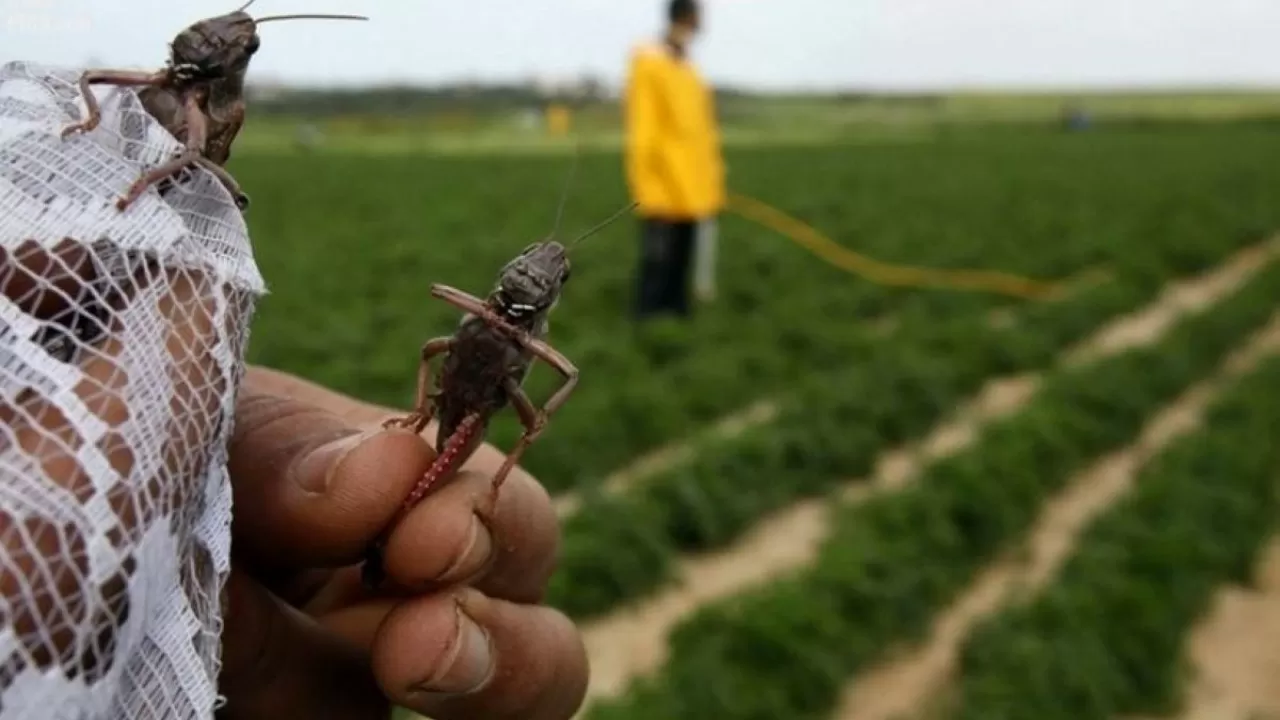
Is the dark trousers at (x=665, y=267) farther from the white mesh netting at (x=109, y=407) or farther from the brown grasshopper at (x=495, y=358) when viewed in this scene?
the white mesh netting at (x=109, y=407)

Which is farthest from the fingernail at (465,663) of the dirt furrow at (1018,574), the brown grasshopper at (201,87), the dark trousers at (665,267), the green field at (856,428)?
the dark trousers at (665,267)

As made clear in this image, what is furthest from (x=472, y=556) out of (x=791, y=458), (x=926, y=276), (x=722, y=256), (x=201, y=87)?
(x=722, y=256)

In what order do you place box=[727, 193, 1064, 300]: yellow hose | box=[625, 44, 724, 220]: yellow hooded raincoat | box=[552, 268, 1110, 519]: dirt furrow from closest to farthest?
box=[552, 268, 1110, 519]: dirt furrow
box=[625, 44, 724, 220]: yellow hooded raincoat
box=[727, 193, 1064, 300]: yellow hose

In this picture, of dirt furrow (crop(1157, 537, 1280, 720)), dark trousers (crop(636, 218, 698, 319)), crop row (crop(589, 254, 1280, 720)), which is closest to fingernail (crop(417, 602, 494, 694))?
crop row (crop(589, 254, 1280, 720))

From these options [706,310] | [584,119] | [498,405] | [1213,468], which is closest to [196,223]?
[498,405]

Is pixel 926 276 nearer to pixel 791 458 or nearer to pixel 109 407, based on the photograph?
pixel 791 458

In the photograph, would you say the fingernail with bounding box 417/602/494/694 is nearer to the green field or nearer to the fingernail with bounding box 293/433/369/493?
the fingernail with bounding box 293/433/369/493
